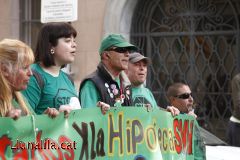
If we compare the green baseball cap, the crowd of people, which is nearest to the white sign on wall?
the crowd of people

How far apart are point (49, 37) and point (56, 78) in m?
0.31

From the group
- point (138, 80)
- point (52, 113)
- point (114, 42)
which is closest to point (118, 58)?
point (114, 42)

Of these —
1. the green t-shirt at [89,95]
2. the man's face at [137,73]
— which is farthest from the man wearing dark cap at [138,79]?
the green t-shirt at [89,95]

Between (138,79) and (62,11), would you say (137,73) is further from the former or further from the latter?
(62,11)

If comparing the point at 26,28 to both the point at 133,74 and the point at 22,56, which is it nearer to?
the point at 133,74

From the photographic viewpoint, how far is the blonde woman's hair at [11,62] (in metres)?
4.44

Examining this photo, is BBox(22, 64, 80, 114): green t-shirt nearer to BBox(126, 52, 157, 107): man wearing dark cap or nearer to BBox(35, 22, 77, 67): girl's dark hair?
BBox(35, 22, 77, 67): girl's dark hair

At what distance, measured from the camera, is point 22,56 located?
454 centimetres

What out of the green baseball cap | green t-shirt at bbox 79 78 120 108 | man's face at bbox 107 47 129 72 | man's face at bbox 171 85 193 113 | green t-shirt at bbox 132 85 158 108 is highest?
the green baseball cap

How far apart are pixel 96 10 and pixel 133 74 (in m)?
6.67

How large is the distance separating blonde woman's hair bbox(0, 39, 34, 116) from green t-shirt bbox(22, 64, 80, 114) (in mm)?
518

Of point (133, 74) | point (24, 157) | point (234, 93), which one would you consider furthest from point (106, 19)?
point (24, 157)

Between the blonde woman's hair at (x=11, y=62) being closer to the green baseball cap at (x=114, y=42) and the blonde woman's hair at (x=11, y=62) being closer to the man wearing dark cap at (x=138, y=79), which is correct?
the green baseball cap at (x=114, y=42)

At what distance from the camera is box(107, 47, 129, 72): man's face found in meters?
5.60
